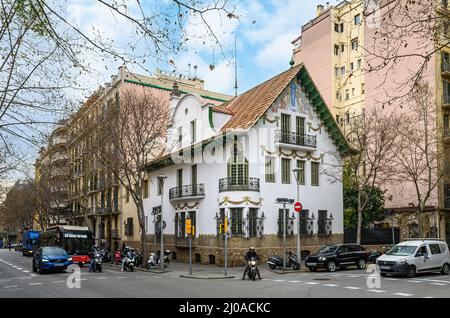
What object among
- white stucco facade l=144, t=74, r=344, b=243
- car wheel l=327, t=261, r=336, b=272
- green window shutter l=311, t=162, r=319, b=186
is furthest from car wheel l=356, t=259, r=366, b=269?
green window shutter l=311, t=162, r=319, b=186

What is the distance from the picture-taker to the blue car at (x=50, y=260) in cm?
2736

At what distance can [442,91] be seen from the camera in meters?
43.1

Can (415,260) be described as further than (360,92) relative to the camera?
No

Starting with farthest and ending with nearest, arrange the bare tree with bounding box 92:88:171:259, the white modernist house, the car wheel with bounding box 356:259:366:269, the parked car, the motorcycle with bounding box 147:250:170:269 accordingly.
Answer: the white modernist house → the bare tree with bounding box 92:88:171:259 → the motorcycle with bounding box 147:250:170:269 → the car wheel with bounding box 356:259:366:269 → the parked car

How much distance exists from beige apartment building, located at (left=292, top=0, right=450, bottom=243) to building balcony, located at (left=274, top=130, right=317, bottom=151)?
6157mm

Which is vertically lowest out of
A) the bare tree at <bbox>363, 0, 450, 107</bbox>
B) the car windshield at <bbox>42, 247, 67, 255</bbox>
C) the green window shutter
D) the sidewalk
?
the sidewalk

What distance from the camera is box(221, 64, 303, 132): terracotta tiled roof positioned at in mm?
32869

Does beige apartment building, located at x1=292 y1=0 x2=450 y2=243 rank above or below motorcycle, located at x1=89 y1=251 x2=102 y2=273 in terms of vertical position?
above

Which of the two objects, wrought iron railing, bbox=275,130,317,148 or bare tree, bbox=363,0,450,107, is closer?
bare tree, bbox=363,0,450,107

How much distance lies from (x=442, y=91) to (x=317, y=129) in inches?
573

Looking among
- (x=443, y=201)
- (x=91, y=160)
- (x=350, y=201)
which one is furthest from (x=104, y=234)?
(x=443, y=201)

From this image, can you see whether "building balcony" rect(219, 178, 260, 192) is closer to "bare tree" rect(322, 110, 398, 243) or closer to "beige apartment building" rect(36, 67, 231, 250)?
"bare tree" rect(322, 110, 398, 243)

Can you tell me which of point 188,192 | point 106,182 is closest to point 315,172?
point 188,192
